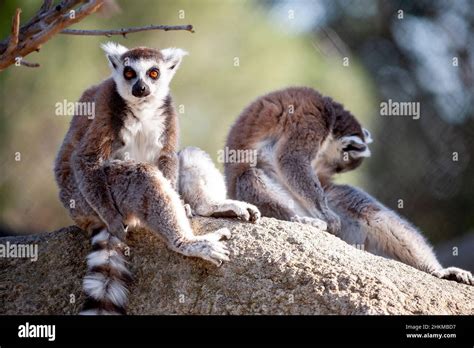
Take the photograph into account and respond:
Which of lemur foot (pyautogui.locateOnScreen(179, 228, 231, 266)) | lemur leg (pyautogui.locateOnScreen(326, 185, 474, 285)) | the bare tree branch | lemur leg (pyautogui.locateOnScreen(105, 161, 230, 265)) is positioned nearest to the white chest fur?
lemur leg (pyautogui.locateOnScreen(105, 161, 230, 265))

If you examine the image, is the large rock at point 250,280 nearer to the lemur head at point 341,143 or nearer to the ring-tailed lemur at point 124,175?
the ring-tailed lemur at point 124,175

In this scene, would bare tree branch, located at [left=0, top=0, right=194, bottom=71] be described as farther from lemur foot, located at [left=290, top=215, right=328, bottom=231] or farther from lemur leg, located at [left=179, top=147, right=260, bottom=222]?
lemur foot, located at [left=290, top=215, right=328, bottom=231]

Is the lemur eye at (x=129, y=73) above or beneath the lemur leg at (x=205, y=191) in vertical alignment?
above

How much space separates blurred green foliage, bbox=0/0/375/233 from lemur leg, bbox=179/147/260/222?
1.16 metres

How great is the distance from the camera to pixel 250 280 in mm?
3992

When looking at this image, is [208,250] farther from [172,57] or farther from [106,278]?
[172,57]

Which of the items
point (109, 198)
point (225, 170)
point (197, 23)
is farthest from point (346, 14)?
point (109, 198)

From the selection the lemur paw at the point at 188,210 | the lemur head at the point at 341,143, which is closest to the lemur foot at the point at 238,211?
the lemur paw at the point at 188,210

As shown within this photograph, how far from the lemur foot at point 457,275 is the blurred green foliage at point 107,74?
2.01m

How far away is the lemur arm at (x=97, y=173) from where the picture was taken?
4.12 meters

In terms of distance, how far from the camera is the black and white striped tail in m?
3.87

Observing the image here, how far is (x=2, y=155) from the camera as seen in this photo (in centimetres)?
615

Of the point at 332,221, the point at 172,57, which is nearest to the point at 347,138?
the point at 332,221

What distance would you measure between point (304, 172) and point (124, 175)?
1.65 metres
